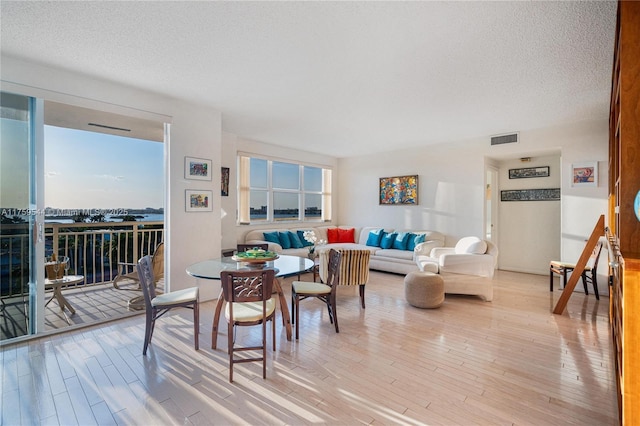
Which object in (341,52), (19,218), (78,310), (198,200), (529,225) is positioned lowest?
(78,310)

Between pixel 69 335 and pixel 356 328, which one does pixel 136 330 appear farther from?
pixel 356 328

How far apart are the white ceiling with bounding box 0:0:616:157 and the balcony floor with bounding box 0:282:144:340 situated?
98.7 inches

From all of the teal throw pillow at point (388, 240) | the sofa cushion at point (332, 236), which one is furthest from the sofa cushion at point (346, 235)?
the teal throw pillow at point (388, 240)

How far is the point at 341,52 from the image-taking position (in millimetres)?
2723

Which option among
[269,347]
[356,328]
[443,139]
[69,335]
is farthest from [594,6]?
[69,335]

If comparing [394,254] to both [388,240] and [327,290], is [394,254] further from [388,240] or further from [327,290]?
[327,290]

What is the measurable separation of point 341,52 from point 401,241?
437cm

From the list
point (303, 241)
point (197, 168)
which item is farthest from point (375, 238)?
point (197, 168)

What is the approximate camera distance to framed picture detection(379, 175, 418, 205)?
6883mm

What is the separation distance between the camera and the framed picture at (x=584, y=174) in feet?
15.6

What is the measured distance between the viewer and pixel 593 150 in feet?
15.7

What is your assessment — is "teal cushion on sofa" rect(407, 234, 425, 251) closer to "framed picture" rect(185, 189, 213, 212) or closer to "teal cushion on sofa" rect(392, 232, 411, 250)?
"teal cushion on sofa" rect(392, 232, 411, 250)

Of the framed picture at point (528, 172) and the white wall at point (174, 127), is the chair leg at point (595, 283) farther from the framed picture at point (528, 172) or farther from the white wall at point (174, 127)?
the white wall at point (174, 127)

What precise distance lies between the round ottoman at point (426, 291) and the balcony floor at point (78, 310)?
348cm
